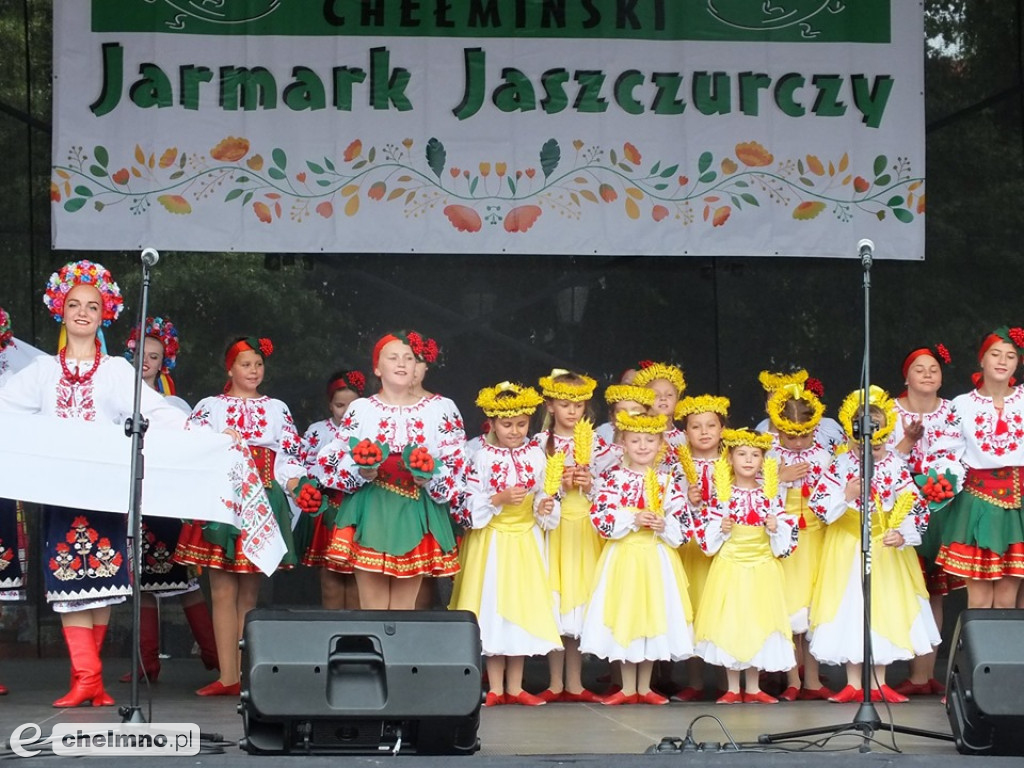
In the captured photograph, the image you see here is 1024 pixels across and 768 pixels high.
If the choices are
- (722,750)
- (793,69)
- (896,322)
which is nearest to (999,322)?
(896,322)

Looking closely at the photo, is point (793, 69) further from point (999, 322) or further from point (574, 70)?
point (999, 322)

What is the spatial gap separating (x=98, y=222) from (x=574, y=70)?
2432 millimetres

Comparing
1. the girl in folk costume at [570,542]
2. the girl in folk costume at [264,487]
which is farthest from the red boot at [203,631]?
the girl in folk costume at [570,542]

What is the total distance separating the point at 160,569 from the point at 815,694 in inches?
111

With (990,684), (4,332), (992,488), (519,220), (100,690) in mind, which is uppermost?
(519,220)

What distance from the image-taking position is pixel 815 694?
275 inches

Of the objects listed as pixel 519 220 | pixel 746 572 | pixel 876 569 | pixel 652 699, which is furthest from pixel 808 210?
pixel 652 699

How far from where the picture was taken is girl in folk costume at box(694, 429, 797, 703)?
22.0 ft

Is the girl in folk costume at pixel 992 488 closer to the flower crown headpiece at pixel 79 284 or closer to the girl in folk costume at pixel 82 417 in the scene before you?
the girl in folk costume at pixel 82 417

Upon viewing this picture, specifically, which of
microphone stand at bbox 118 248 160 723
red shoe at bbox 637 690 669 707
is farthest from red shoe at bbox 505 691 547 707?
microphone stand at bbox 118 248 160 723

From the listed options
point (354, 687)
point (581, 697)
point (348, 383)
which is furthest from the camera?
point (348, 383)

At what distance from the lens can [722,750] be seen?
4.94 metres

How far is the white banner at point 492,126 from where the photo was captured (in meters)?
8.03

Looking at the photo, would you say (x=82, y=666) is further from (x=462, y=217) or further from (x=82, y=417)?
(x=462, y=217)
